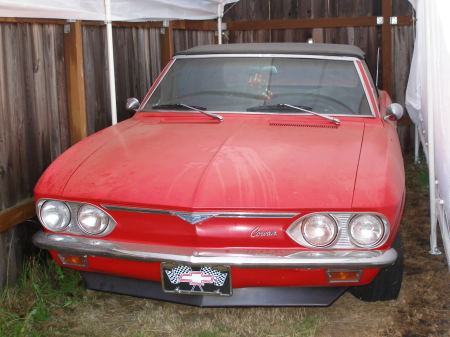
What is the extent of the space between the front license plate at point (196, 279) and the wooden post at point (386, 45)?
232 inches

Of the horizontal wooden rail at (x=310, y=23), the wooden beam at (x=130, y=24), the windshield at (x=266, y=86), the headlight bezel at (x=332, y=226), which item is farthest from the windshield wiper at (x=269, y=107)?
the horizontal wooden rail at (x=310, y=23)

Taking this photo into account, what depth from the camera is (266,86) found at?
4766 millimetres

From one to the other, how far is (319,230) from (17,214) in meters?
2.23

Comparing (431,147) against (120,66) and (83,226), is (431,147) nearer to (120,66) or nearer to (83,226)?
(83,226)

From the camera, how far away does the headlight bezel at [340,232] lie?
3283mm

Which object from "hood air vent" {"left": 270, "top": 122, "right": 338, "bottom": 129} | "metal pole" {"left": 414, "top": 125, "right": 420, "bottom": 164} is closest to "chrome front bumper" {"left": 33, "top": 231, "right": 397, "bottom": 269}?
"hood air vent" {"left": 270, "top": 122, "right": 338, "bottom": 129}

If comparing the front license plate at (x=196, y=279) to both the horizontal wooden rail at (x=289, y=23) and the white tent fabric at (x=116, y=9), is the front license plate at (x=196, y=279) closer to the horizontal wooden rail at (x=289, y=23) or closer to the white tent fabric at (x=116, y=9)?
the white tent fabric at (x=116, y=9)

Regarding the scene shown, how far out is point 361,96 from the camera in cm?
470

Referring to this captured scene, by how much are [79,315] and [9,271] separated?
660 mm

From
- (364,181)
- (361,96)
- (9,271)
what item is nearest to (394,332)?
(364,181)

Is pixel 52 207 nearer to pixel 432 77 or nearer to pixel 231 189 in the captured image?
pixel 231 189

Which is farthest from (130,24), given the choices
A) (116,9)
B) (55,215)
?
(55,215)

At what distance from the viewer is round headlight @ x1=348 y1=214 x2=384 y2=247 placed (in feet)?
10.8

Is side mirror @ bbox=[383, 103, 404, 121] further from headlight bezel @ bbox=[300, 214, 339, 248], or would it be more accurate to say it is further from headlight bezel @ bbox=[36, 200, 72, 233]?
headlight bezel @ bbox=[36, 200, 72, 233]
